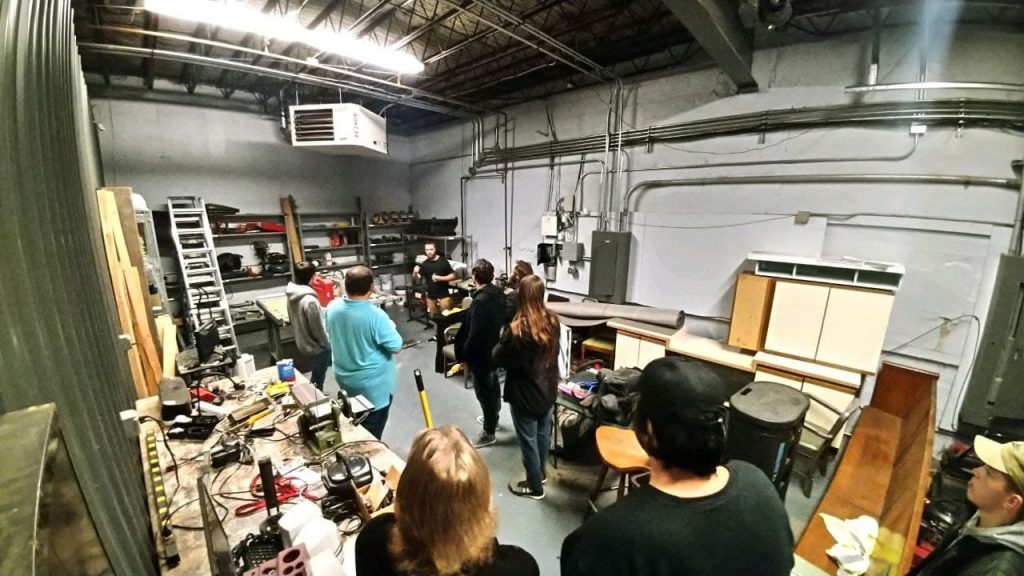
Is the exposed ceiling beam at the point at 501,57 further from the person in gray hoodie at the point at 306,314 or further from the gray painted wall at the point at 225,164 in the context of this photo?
the person in gray hoodie at the point at 306,314

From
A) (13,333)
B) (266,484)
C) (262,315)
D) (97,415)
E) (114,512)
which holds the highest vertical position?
(13,333)

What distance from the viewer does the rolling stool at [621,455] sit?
2.23m

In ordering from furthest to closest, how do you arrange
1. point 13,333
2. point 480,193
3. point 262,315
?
point 480,193, point 262,315, point 13,333

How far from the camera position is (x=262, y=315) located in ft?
16.6

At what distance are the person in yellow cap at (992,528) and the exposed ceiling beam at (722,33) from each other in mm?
2583

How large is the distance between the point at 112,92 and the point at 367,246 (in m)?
3.49

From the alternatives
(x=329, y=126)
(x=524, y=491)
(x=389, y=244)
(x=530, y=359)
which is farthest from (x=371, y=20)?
(x=524, y=491)

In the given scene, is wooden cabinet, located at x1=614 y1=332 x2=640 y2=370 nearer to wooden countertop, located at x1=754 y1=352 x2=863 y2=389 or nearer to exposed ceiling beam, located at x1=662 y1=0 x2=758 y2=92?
wooden countertop, located at x1=754 y1=352 x2=863 y2=389

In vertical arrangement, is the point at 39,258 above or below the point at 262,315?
→ above

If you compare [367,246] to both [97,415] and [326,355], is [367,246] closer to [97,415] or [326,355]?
[326,355]

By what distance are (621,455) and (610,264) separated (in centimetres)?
257

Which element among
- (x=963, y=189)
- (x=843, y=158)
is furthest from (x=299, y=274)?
(x=963, y=189)

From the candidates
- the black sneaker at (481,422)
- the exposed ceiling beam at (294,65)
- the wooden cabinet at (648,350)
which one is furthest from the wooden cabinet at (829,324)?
the exposed ceiling beam at (294,65)

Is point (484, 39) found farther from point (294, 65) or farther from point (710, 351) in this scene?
point (710, 351)
